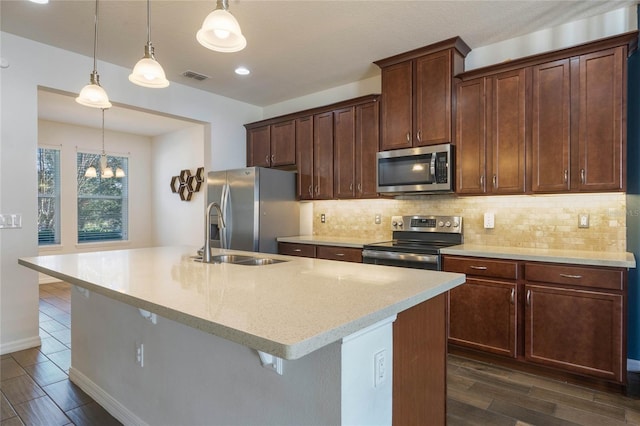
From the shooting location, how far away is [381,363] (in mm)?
1197

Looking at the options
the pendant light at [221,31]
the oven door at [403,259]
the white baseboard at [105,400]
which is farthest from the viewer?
the oven door at [403,259]

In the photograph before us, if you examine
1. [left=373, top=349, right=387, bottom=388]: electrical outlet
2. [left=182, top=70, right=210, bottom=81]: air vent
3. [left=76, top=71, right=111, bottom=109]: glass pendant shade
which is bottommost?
[left=373, top=349, right=387, bottom=388]: electrical outlet

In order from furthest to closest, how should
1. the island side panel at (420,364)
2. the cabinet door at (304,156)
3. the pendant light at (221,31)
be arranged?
the cabinet door at (304,156) < the pendant light at (221,31) < the island side panel at (420,364)

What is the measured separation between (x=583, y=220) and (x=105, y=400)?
140 inches

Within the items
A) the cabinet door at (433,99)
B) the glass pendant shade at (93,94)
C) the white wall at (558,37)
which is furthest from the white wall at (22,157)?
the white wall at (558,37)

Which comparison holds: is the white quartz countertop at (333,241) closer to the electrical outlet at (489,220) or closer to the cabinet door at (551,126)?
the electrical outlet at (489,220)

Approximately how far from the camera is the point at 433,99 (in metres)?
3.28

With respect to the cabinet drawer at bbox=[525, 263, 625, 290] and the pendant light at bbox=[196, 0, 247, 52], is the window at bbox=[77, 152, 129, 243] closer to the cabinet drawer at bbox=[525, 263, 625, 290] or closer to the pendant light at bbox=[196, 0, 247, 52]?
the pendant light at bbox=[196, 0, 247, 52]

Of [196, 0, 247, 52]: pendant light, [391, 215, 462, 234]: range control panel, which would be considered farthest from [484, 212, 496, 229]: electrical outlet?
[196, 0, 247, 52]: pendant light

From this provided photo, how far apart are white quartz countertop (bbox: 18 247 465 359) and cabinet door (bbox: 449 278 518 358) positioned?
4.32 ft

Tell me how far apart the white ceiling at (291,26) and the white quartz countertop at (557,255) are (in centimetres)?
179

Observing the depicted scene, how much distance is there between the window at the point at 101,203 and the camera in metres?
6.46

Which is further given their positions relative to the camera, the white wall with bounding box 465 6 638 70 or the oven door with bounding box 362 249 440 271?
the oven door with bounding box 362 249 440 271

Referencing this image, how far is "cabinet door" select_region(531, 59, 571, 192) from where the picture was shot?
2.72 meters
